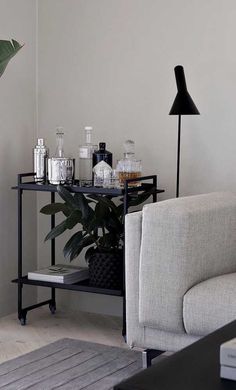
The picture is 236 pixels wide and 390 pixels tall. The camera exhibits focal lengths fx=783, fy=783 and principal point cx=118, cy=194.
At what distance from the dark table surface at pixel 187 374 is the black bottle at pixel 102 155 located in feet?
6.39

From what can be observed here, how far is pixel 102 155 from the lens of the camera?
390 centimetres

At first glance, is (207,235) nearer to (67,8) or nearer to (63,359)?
(63,359)

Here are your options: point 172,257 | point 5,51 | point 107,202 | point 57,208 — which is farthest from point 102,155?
point 172,257

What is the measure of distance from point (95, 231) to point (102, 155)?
380 millimetres

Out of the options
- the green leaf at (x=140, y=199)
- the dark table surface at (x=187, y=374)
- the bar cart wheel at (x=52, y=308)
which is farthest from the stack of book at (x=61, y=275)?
the dark table surface at (x=187, y=374)

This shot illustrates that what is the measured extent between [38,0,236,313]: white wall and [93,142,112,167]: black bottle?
26 cm

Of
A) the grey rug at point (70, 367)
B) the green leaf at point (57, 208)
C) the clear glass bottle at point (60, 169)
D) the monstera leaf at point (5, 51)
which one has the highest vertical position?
the monstera leaf at point (5, 51)

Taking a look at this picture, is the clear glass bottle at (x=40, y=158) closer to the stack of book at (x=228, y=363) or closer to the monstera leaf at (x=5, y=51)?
the monstera leaf at (x=5, y=51)

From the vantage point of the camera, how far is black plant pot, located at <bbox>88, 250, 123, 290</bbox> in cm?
379

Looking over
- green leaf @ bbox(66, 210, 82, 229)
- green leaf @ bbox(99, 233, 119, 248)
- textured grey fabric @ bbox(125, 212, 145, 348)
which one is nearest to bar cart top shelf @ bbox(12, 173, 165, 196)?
green leaf @ bbox(66, 210, 82, 229)

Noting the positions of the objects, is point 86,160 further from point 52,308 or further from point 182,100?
point 52,308

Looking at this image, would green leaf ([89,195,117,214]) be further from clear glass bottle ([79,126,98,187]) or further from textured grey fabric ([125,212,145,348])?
textured grey fabric ([125,212,145,348])

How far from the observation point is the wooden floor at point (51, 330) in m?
3.67

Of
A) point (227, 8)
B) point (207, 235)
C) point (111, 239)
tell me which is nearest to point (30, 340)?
point (111, 239)
